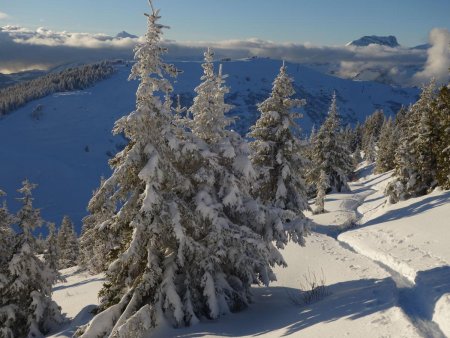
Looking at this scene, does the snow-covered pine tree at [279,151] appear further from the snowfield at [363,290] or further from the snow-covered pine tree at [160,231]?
the snow-covered pine tree at [160,231]

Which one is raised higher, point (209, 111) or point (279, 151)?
point (209, 111)

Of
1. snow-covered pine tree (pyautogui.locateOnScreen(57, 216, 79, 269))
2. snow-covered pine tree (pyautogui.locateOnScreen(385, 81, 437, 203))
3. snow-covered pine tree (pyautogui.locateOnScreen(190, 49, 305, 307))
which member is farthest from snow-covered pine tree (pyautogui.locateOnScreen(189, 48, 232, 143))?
snow-covered pine tree (pyautogui.locateOnScreen(57, 216, 79, 269))

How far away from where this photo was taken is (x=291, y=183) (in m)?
25.6

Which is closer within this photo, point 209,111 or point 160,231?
point 160,231

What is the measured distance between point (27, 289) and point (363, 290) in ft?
51.3

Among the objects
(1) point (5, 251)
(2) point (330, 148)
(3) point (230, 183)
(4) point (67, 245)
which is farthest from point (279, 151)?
(4) point (67, 245)

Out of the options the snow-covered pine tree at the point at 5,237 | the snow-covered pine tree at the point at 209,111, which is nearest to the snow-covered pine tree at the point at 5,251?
the snow-covered pine tree at the point at 5,237

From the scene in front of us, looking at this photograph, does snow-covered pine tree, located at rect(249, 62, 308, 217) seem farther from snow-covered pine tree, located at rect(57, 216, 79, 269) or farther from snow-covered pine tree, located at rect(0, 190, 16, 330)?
snow-covered pine tree, located at rect(57, 216, 79, 269)

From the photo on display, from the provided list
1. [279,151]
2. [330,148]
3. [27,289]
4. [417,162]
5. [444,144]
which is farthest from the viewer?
[330,148]

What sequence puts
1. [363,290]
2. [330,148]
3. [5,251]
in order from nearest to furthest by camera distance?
[363,290] → [5,251] → [330,148]

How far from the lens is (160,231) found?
13.6m

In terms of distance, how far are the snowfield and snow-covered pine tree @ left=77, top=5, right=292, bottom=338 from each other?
38.7 inches

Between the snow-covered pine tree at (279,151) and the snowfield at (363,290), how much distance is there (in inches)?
138

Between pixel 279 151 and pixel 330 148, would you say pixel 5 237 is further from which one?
pixel 330 148
